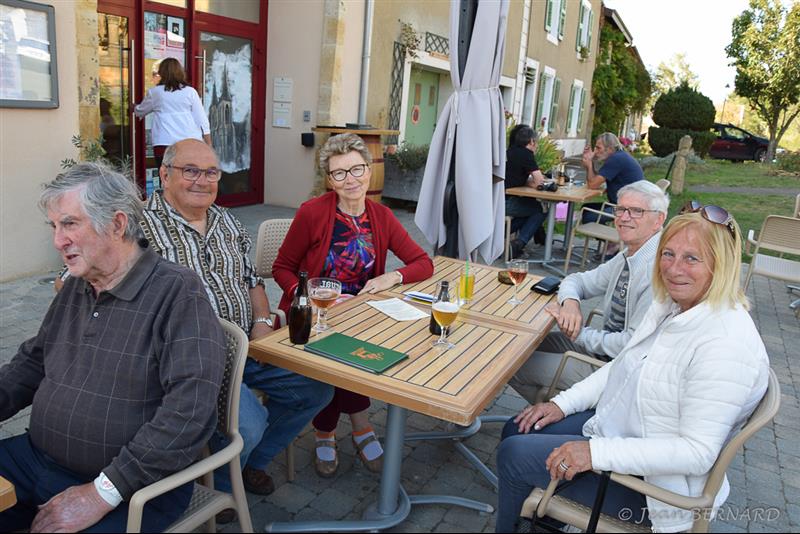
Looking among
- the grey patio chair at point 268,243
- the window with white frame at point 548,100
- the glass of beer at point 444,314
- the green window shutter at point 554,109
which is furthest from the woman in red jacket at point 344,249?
the green window shutter at point 554,109

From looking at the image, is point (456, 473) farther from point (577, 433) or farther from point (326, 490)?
point (577, 433)

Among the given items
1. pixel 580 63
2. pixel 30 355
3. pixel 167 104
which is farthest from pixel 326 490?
pixel 580 63

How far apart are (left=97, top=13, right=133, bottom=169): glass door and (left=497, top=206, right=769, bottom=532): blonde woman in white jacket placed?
5.07 metres

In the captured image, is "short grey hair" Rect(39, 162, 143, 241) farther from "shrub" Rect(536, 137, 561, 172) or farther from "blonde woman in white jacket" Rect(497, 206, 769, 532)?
"shrub" Rect(536, 137, 561, 172)

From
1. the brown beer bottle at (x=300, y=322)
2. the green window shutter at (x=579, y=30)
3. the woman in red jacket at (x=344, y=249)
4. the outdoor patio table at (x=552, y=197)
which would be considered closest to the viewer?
the brown beer bottle at (x=300, y=322)

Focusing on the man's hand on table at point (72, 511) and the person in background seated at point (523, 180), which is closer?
the man's hand on table at point (72, 511)

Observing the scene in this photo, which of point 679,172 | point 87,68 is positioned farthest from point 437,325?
point 679,172

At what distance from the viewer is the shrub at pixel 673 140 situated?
2144 cm

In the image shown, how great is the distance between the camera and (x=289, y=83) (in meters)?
7.70

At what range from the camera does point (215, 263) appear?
7.93 feet

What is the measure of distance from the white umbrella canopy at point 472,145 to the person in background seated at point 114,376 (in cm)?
238

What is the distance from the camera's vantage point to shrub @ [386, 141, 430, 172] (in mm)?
8156

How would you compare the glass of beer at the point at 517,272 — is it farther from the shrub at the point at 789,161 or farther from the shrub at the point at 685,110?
the shrub at the point at 685,110

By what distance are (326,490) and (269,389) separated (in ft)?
1.63
